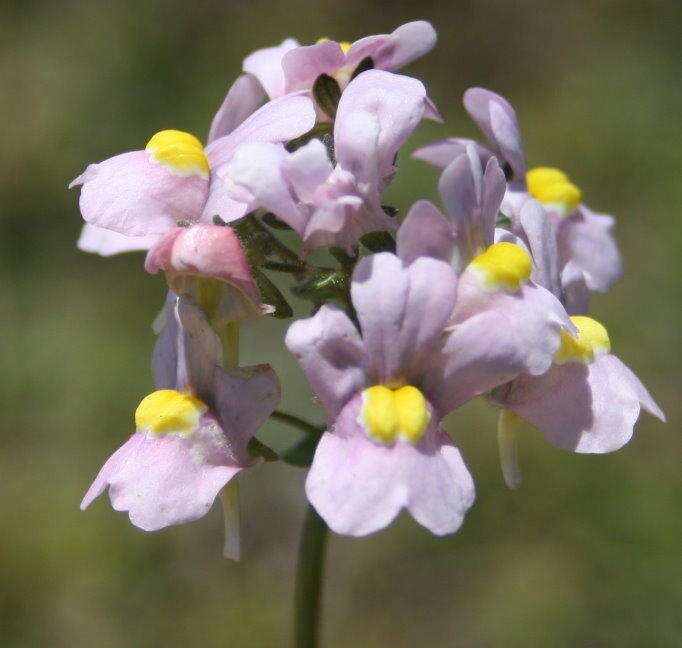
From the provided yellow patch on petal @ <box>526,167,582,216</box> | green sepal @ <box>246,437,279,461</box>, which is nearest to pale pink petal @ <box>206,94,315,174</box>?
green sepal @ <box>246,437,279,461</box>

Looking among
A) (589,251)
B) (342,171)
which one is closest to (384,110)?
(342,171)

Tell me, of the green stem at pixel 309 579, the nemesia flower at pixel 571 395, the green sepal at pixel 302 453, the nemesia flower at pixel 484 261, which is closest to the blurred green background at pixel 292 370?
the green stem at pixel 309 579

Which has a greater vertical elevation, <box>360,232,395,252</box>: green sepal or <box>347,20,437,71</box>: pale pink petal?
<box>347,20,437,71</box>: pale pink petal

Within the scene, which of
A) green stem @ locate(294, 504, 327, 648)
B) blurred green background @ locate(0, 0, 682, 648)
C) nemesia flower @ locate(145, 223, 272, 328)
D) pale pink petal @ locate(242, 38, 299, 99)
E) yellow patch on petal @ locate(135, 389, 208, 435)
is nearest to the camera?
nemesia flower @ locate(145, 223, 272, 328)

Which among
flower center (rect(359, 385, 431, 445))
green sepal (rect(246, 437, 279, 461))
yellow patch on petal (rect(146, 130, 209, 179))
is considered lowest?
green sepal (rect(246, 437, 279, 461))

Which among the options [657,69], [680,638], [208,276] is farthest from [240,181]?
[657,69]

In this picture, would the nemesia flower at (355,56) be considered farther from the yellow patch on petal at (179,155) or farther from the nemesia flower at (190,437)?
the nemesia flower at (190,437)

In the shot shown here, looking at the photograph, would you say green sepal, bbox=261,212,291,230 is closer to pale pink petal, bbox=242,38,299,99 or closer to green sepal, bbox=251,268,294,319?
green sepal, bbox=251,268,294,319
